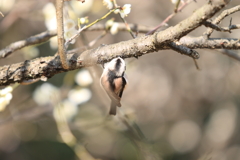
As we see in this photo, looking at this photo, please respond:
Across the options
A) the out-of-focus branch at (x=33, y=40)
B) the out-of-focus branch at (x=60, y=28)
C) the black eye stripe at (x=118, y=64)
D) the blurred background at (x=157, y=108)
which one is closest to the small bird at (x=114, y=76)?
the black eye stripe at (x=118, y=64)

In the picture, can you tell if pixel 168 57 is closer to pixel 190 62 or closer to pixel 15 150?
pixel 190 62

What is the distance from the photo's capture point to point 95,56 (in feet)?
2.60

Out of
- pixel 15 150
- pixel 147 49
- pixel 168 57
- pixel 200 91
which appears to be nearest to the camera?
pixel 147 49

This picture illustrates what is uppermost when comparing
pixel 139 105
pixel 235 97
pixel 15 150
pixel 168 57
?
pixel 15 150

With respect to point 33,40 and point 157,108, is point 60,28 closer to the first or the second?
point 33,40

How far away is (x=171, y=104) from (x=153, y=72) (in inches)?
18.4

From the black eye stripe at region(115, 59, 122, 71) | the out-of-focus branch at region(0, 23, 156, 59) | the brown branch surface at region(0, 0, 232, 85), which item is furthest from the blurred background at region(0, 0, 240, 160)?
the black eye stripe at region(115, 59, 122, 71)

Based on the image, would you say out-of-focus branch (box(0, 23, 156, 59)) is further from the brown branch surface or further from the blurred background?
the blurred background

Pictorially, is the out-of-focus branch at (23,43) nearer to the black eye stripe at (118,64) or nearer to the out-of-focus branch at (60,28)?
the out-of-focus branch at (60,28)

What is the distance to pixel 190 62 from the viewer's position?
10.4 ft

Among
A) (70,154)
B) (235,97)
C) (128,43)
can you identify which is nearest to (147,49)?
(128,43)

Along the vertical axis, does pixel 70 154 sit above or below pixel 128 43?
below

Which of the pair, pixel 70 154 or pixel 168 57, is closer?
pixel 70 154

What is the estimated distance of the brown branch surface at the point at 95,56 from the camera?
68 cm
